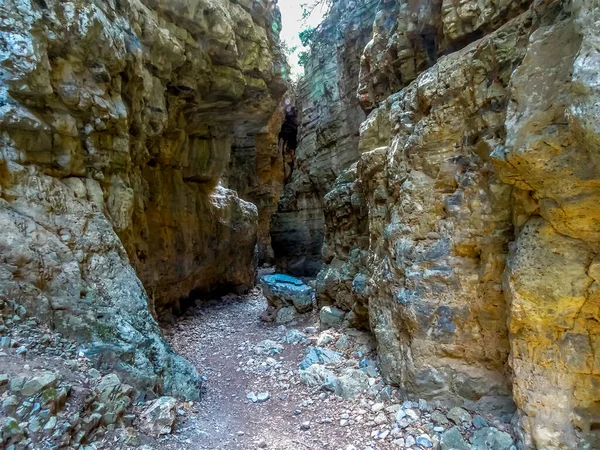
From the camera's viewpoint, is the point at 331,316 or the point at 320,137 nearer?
the point at 331,316

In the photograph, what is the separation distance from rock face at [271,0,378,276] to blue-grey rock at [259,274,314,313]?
17.7ft

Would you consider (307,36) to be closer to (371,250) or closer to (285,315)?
(285,315)

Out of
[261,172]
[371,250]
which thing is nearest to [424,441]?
Answer: [371,250]

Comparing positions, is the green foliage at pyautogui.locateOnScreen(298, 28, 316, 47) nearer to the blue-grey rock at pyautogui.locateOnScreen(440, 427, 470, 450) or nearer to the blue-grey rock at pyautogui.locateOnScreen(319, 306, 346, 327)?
the blue-grey rock at pyautogui.locateOnScreen(319, 306, 346, 327)

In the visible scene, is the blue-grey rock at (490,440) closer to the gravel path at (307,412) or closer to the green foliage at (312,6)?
the gravel path at (307,412)

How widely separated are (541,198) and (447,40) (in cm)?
311

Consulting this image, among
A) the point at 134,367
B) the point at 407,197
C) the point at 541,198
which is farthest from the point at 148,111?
the point at 541,198

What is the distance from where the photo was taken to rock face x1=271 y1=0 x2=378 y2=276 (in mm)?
14281

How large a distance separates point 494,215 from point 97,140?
5706 millimetres

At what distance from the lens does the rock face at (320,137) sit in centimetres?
1428

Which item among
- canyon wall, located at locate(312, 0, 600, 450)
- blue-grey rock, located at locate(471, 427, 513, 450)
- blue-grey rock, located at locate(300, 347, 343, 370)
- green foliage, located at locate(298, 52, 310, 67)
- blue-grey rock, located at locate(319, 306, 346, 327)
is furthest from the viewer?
green foliage, located at locate(298, 52, 310, 67)

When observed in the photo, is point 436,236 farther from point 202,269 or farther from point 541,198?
point 202,269

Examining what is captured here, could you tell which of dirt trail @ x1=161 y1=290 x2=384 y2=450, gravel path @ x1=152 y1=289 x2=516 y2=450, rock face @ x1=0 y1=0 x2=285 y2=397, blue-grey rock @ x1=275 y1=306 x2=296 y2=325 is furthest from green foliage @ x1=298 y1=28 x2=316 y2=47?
gravel path @ x1=152 y1=289 x2=516 y2=450

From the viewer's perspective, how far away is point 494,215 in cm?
390
